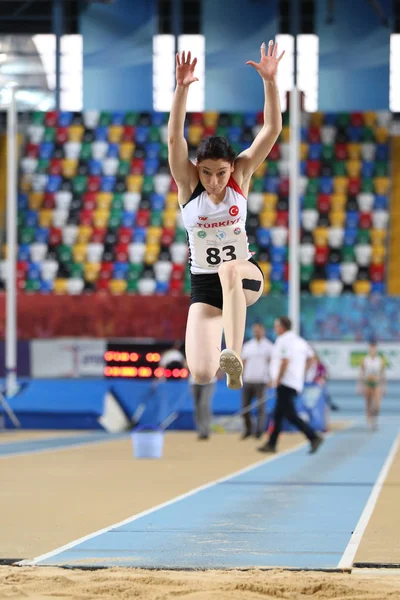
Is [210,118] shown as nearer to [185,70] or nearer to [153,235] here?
[153,235]

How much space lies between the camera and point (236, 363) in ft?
23.4

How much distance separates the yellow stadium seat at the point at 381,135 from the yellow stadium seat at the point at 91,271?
8.78 metres

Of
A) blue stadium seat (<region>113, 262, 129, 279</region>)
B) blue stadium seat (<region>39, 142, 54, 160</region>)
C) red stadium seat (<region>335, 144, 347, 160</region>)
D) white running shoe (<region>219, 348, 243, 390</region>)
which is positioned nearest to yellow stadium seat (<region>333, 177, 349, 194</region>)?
red stadium seat (<region>335, 144, 347, 160</region>)

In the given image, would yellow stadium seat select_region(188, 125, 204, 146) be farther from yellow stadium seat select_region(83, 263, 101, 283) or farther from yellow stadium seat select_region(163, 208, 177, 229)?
yellow stadium seat select_region(83, 263, 101, 283)

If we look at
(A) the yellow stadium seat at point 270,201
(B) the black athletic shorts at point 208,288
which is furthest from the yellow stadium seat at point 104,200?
(B) the black athletic shorts at point 208,288

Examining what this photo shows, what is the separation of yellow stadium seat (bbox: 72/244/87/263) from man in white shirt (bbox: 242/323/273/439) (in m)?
13.5

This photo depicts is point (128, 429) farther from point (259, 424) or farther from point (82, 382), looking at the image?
point (259, 424)

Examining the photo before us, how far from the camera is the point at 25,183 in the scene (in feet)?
114

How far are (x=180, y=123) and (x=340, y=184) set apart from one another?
27.6 metres

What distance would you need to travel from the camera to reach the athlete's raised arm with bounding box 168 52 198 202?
7230mm

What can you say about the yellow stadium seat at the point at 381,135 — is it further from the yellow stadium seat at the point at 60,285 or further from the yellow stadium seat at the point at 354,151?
the yellow stadium seat at the point at 60,285

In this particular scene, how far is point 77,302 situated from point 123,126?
8.57 metres

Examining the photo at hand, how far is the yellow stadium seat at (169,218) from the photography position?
3403 centimetres

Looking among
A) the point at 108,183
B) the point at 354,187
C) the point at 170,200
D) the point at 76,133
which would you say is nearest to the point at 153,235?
the point at 170,200
